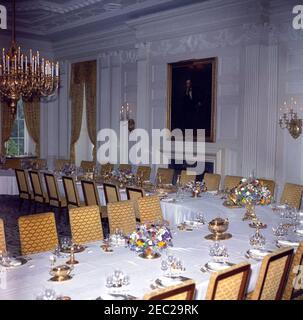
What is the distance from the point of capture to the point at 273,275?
303 centimetres

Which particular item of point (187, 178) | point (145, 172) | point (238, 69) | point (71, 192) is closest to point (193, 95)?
point (238, 69)

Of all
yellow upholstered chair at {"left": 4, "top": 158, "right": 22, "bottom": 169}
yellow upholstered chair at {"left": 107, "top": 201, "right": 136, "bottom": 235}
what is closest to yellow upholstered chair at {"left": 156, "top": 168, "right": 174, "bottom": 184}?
yellow upholstered chair at {"left": 107, "top": 201, "right": 136, "bottom": 235}

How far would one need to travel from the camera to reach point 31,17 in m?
10.6

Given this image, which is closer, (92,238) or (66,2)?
(92,238)

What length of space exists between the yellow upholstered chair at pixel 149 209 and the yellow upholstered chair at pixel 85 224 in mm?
761

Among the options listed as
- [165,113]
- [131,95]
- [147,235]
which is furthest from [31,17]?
[147,235]

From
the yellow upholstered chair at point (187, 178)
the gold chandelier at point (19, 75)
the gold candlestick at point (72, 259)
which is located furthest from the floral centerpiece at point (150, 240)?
the gold chandelier at point (19, 75)

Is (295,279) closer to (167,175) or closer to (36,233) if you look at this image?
(36,233)

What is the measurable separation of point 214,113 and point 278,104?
1.38 m

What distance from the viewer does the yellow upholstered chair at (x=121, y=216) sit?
15.8 ft

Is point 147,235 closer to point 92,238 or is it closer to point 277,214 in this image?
point 92,238

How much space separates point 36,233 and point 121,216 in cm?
106

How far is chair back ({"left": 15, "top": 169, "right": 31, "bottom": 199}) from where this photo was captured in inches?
355

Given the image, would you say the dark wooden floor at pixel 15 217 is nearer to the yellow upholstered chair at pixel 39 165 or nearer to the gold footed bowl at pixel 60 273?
the yellow upholstered chair at pixel 39 165
